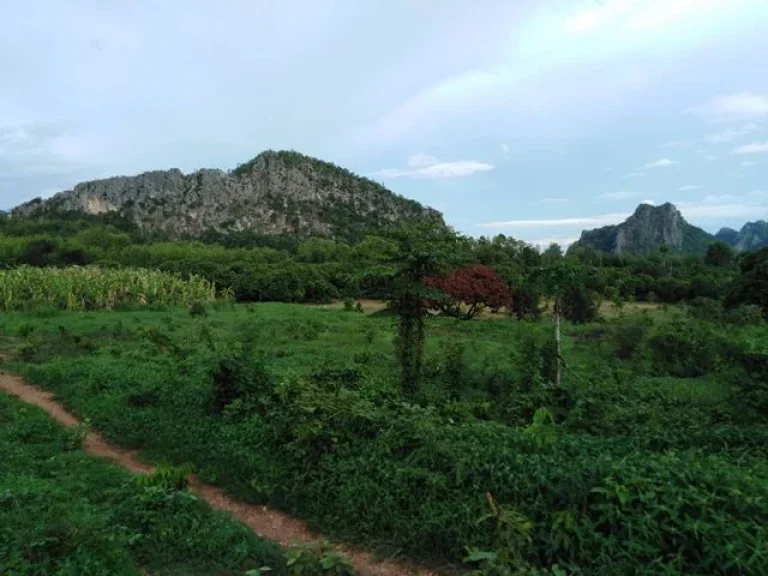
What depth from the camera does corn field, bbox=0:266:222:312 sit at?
21375 millimetres

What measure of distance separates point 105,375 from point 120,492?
189 inches

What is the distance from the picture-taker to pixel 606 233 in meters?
80.8

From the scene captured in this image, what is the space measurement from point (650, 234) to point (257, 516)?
80.2m

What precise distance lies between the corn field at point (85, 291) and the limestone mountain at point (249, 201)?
50.8 metres

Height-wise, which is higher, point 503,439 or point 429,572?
point 503,439

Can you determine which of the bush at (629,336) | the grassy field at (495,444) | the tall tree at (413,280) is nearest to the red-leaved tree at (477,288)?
the bush at (629,336)

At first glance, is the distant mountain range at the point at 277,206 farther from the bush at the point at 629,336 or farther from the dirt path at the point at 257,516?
the dirt path at the point at 257,516

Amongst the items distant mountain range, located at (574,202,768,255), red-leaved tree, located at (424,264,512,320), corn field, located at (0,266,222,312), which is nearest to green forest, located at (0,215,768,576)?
red-leaved tree, located at (424,264,512,320)

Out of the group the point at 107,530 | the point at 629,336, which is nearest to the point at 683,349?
the point at 629,336

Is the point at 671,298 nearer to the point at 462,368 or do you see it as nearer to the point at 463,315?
the point at 463,315

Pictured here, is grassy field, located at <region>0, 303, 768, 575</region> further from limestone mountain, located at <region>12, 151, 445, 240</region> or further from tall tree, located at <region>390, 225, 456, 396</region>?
limestone mountain, located at <region>12, 151, 445, 240</region>

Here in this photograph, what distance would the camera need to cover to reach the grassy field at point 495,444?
4.03 m

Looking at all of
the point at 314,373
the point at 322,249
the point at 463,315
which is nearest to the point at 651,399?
the point at 314,373

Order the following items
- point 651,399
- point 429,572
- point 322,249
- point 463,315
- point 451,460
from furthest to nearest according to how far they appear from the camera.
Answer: point 322,249 < point 463,315 < point 651,399 < point 451,460 < point 429,572
